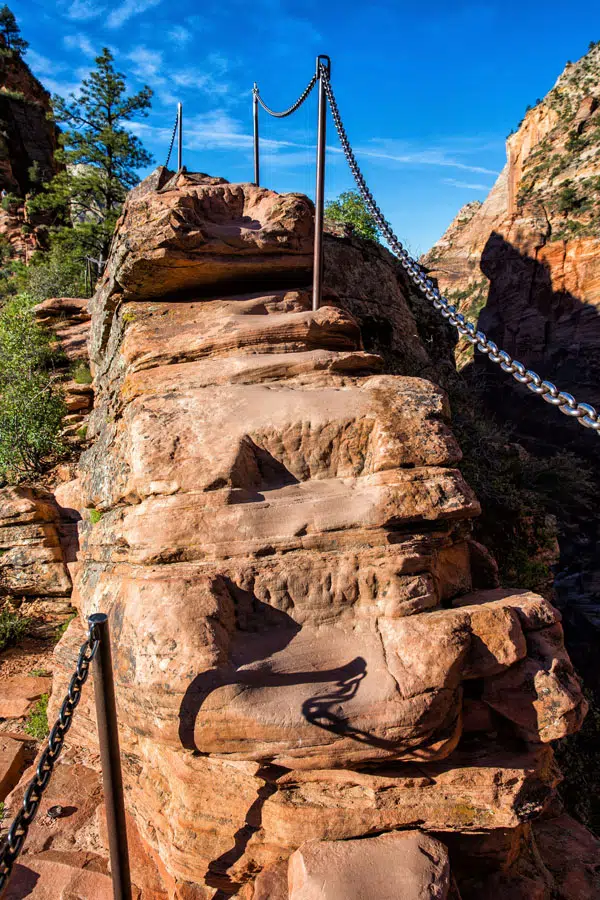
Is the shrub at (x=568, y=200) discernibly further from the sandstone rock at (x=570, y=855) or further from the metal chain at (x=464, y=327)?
the sandstone rock at (x=570, y=855)

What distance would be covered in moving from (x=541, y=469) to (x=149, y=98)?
20471mm

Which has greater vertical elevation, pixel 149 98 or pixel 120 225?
pixel 149 98

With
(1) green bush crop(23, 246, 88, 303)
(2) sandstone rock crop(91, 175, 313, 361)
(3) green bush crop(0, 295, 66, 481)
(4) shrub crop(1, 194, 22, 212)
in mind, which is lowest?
(3) green bush crop(0, 295, 66, 481)

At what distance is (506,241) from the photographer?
39.8 metres

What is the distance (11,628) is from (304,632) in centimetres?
613

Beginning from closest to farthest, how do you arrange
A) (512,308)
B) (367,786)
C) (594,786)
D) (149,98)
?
1. (367,786)
2. (594,786)
3. (149,98)
4. (512,308)

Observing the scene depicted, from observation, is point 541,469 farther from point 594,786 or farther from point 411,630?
point 411,630

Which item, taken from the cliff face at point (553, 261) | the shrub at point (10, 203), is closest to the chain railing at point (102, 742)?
the cliff face at point (553, 261)

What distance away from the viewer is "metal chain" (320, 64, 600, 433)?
2.66 meters

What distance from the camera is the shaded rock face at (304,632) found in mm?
3344

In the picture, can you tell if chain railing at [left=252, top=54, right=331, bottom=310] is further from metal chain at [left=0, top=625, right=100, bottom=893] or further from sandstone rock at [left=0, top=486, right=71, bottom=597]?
sandstone rock at [left=0, top=486, right=71, bottom=597]

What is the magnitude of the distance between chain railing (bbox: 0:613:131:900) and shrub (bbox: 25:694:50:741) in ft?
11.3

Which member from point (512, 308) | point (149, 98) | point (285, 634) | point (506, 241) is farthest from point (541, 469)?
point (506, 241)

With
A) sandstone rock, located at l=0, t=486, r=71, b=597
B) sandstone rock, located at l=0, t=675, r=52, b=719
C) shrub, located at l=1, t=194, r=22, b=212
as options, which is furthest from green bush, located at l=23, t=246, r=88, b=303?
sandstone rock, located at l=0, t=675, r=52, b=719
